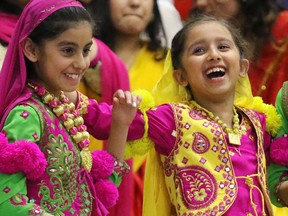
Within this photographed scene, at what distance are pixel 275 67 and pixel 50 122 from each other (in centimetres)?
176

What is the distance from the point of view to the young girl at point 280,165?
3.71 m

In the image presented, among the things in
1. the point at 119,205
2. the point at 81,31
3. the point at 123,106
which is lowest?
the point at 119,205

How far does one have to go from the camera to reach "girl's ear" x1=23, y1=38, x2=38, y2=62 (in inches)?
128

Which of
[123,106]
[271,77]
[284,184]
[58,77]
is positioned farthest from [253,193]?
[271,77]

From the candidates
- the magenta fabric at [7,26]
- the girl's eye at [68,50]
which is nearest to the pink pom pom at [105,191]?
the girl's eye at [68,50]

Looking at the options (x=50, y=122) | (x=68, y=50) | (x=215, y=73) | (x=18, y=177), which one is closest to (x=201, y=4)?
(x=215, y=73)

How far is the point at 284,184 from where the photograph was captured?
373cm

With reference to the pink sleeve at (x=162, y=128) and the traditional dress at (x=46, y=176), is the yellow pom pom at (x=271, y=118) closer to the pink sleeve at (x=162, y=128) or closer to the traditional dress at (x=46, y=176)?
the pink sleeve at (x=162, y=128)

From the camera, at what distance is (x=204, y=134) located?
11.6ft

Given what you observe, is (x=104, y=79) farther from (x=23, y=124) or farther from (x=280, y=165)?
(x=23, y=124)

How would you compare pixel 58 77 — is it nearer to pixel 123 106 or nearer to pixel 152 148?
pixel 123 106

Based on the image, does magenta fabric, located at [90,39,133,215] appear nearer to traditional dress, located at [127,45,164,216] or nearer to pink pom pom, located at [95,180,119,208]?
traditional dress, located at [127,45,164,216]

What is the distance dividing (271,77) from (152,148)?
1.22 metres

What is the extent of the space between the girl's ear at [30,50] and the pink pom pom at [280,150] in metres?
0.97
